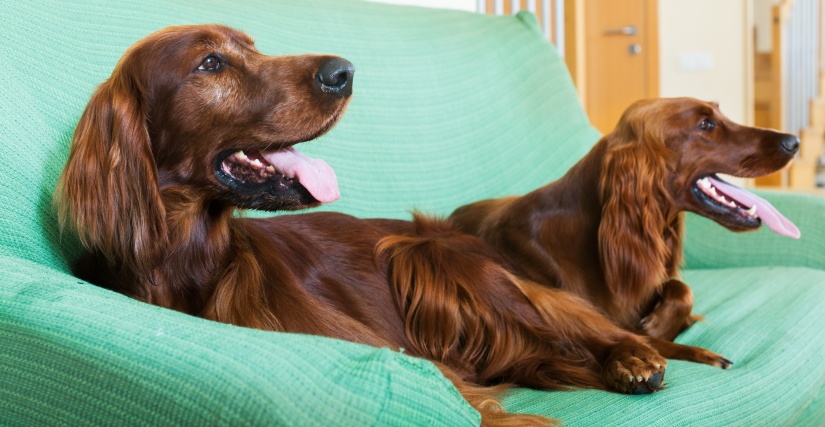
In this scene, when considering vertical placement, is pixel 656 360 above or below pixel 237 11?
below

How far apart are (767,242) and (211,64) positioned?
194 cm

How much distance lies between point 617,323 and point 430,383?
1.17 meters

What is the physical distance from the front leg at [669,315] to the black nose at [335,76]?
0.97m

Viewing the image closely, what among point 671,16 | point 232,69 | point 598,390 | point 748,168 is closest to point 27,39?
point 232,69

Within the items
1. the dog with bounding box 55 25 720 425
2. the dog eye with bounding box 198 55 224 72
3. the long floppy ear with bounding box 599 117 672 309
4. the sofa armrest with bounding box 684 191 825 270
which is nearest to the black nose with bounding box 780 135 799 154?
the long floppy ear with bounding box 599 117 672 309

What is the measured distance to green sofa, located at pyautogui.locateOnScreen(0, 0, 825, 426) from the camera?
3.01 feet

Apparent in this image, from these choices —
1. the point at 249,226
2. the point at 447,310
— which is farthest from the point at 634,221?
the point at 249,226

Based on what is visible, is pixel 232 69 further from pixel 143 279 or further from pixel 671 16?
pixel 671 16

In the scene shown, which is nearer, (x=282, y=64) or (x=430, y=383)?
(x=430, y=383)

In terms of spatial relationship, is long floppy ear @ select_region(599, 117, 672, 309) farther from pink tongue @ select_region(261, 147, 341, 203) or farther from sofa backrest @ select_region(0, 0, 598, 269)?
pink tongue @ select_region(261, 147, 341, 203)

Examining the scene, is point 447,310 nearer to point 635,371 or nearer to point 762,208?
point 635,371

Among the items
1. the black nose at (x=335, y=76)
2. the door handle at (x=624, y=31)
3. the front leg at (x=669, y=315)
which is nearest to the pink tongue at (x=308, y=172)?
the black nose at (x=335, y=76)

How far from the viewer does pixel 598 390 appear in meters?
1.57

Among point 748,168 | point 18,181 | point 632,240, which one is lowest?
point 632,240
